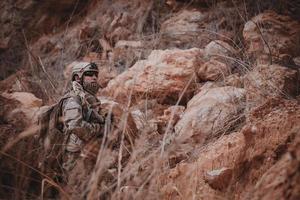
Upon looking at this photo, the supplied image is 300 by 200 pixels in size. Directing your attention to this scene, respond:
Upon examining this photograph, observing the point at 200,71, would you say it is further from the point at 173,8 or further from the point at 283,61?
the point at 173,8

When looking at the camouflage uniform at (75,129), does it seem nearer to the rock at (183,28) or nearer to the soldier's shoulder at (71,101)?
the soldier's shoulder at (71,101)

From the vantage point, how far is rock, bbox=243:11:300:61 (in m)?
4.27

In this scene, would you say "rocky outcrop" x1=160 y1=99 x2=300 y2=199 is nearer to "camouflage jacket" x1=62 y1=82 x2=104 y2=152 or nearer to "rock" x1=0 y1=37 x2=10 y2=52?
"camouflage jacket" x1=62 y1=82 x2=104 y2=152

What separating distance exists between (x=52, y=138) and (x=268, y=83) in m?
1.69

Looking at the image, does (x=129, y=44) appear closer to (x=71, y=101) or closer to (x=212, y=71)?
(x=212, y=71)

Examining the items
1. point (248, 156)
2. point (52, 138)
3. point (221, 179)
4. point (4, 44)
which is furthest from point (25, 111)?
point (4, 44)

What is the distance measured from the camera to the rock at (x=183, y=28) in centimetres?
519

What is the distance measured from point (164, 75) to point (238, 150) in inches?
68.9

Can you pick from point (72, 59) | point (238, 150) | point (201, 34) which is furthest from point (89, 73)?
point (72, 59)

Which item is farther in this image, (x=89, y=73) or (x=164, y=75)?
(x=164, y=75)

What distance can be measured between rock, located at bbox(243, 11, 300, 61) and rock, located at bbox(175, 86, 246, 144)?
789mm

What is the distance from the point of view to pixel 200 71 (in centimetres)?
422

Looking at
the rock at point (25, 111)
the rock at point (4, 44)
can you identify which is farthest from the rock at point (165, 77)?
the rock at point (4, 44)

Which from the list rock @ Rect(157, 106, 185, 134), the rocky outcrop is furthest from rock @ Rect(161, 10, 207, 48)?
the rocky outcrop
